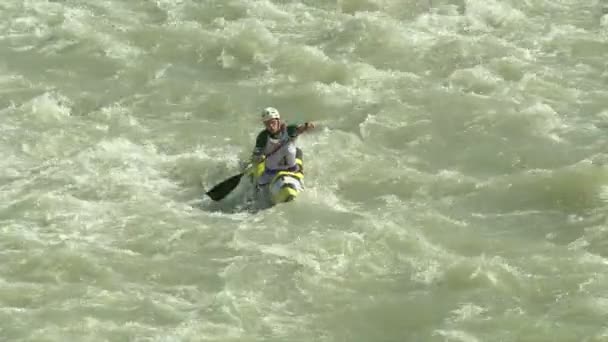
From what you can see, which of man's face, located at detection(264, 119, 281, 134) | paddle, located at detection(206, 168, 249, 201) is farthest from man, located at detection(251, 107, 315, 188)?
paddle, located at detection(206, 168, 249, 201)

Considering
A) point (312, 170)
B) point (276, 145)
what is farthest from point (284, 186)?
point (312, 170)

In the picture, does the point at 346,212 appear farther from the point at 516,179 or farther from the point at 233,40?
the point at 233,40

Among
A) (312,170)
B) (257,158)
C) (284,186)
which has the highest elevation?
(312,170)

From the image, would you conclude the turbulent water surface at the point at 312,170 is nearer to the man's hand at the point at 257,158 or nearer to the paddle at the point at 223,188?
the paddle at the point at 223,188

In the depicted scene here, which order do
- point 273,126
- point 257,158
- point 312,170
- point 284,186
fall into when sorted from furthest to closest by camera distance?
point 312,170 < point 257,158 < point 273,126 < point 284,186

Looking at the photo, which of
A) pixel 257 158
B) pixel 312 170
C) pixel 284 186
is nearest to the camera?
pixel 284 186

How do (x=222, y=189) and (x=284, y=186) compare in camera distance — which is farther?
(x=222, y=189)

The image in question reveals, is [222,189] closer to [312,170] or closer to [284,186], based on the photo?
[284,186]

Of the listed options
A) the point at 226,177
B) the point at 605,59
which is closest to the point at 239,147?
the point at 226,177

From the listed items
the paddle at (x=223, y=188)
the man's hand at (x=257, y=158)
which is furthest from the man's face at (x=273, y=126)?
the paddle at (x=223, y=188)
